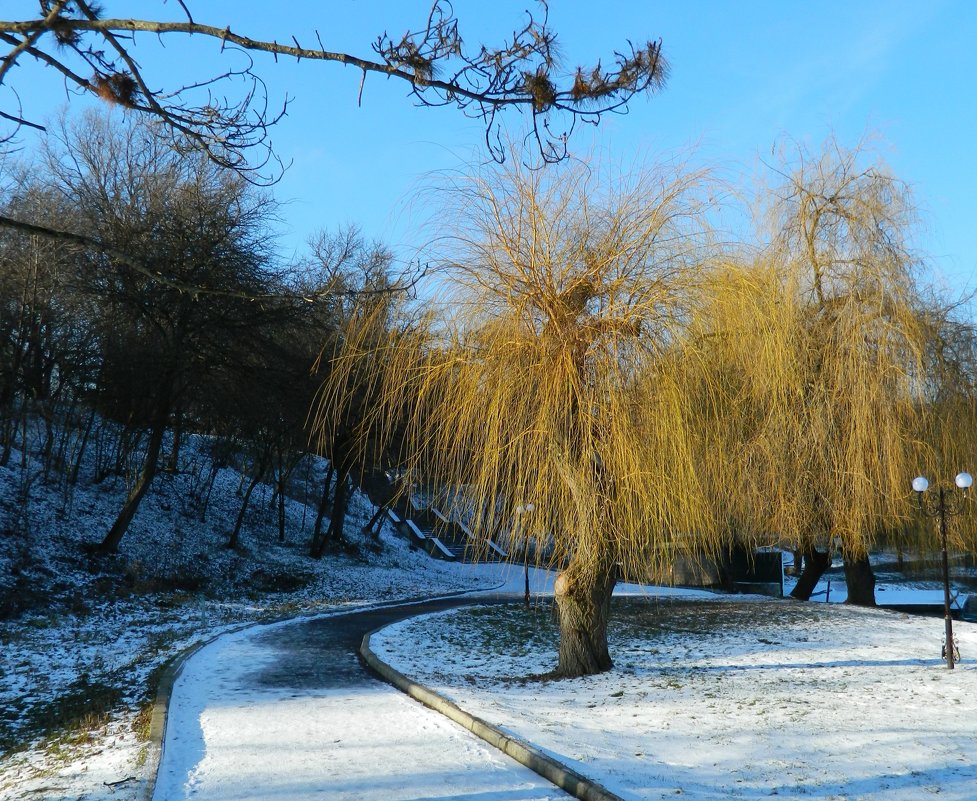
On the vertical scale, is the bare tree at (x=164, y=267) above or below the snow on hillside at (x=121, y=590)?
above

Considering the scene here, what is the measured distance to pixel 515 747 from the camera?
21.3 ft

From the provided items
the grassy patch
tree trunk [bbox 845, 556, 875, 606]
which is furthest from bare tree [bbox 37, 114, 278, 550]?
tree trunk [bbox 845, 556, 875, 606]

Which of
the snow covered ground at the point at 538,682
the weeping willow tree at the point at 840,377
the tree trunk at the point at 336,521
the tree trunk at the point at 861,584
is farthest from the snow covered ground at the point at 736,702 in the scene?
the tree trunk at the point at 336,521

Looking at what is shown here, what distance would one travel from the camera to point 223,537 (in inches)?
1000

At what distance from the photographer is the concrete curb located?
5.51 m

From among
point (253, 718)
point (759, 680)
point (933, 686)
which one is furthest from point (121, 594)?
point (933, 686)

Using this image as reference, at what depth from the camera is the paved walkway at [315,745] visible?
5.52 metres

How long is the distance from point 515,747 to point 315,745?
156 cm

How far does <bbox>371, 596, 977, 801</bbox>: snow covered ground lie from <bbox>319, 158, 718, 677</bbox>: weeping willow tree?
1.67 m

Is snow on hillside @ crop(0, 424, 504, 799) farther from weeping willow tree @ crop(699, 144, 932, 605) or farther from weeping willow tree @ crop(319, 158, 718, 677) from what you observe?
weeping willow tree @ crop(699, 144, 932, 605)

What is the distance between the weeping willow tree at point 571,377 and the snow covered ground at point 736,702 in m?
1.67

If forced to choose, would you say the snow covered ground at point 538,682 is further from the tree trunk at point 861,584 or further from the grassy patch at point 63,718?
the tree trunk at point 861,584

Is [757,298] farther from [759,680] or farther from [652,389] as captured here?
[759,680]

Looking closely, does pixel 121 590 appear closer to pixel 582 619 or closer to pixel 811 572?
pixel 582 619
